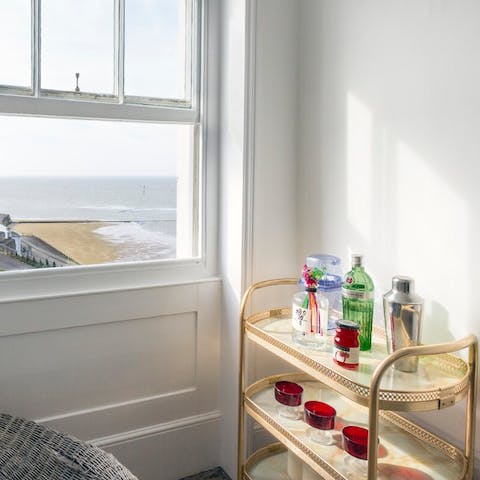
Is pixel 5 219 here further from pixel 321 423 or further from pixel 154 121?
pixel 321 423

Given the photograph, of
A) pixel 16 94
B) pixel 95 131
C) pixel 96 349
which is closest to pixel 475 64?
pixel 95 131

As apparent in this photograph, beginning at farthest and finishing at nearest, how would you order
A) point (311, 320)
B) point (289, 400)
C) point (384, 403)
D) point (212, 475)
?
1. point (212, 475)
2. point (289, 400)
3. point (311, 320)
4. point (384, 403)

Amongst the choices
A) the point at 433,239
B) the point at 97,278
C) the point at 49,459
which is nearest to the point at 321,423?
the point at 433,239

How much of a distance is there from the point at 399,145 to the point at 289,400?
33.0 inches

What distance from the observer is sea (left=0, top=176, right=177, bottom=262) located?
1771mm

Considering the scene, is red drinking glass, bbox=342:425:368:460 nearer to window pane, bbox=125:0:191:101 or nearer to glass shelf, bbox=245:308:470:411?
glass shelf, bbox=245:308:470:411

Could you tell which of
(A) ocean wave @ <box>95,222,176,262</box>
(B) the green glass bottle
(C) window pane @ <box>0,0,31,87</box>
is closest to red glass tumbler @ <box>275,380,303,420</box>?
(B) the green glass bottle

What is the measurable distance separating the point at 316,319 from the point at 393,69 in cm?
77

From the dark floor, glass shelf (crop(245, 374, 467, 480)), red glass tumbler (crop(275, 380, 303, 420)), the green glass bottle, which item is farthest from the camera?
the dark floor

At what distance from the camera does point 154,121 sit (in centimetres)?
194

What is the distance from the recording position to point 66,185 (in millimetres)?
1831

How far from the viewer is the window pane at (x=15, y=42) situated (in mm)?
1694

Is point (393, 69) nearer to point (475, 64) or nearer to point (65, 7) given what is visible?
point (475, 64)

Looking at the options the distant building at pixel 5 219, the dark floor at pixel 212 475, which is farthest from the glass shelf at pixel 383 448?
the distant building at pixel 5 219
